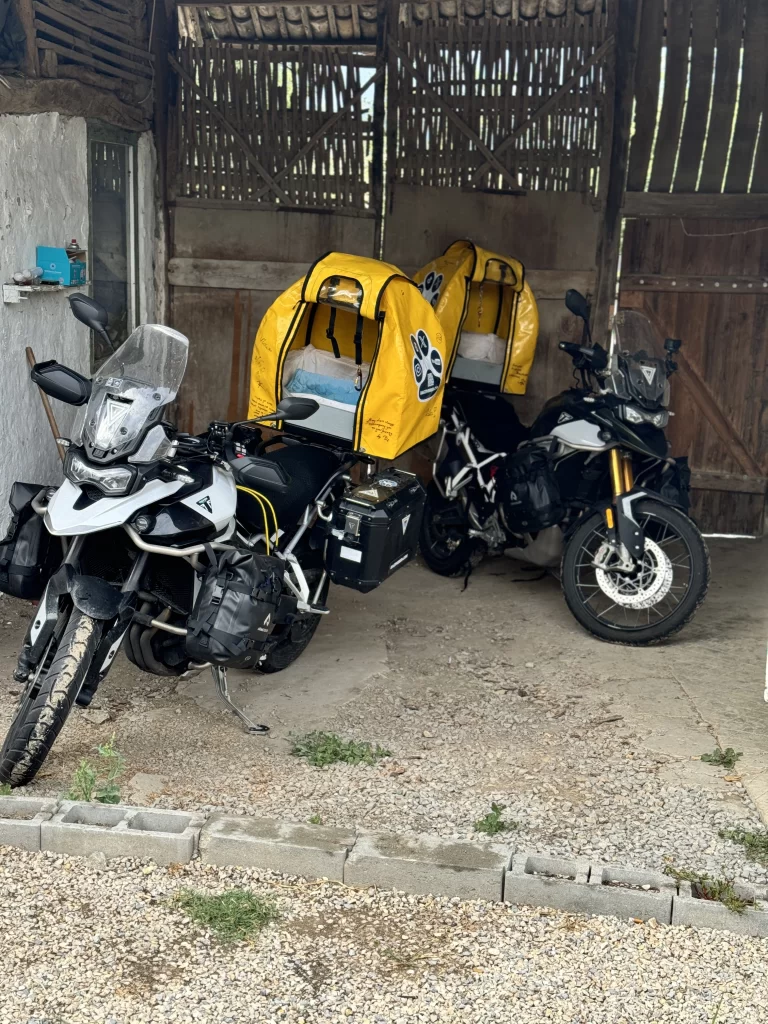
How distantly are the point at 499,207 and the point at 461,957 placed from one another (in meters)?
5.31

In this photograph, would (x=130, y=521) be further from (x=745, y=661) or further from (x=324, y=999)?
(x=745, y=661)

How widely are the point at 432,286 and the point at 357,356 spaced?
4.30ft

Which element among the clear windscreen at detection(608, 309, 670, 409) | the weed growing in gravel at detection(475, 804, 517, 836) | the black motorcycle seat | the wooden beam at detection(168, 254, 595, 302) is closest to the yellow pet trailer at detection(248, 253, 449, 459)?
the black motorcycle seat

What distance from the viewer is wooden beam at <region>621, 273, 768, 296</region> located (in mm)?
7391

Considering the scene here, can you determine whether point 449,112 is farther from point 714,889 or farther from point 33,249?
point 714,889

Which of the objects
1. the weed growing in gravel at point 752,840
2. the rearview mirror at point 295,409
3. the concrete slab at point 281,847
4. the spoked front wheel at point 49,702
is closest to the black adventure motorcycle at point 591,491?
the weed growing in gravel at point 752,840

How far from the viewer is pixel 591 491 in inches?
248

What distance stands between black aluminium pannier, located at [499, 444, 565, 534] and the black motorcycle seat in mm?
1321

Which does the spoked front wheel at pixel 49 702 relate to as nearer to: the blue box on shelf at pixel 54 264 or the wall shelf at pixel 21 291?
the wall shelf at pixel 21 291

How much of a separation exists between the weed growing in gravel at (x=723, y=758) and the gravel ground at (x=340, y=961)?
Answer: 3.98 feet

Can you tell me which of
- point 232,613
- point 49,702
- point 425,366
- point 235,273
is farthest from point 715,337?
point 49,702

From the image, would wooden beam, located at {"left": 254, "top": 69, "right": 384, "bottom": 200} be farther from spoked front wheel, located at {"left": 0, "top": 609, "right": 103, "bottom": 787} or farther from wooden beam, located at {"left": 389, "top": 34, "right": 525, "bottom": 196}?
spoked front wheel, located at {"left": 0, "top": 609, "right": 103, "bottom": 787}

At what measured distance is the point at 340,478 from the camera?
5281 millimetres

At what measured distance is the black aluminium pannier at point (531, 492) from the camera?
6199 millimetres
